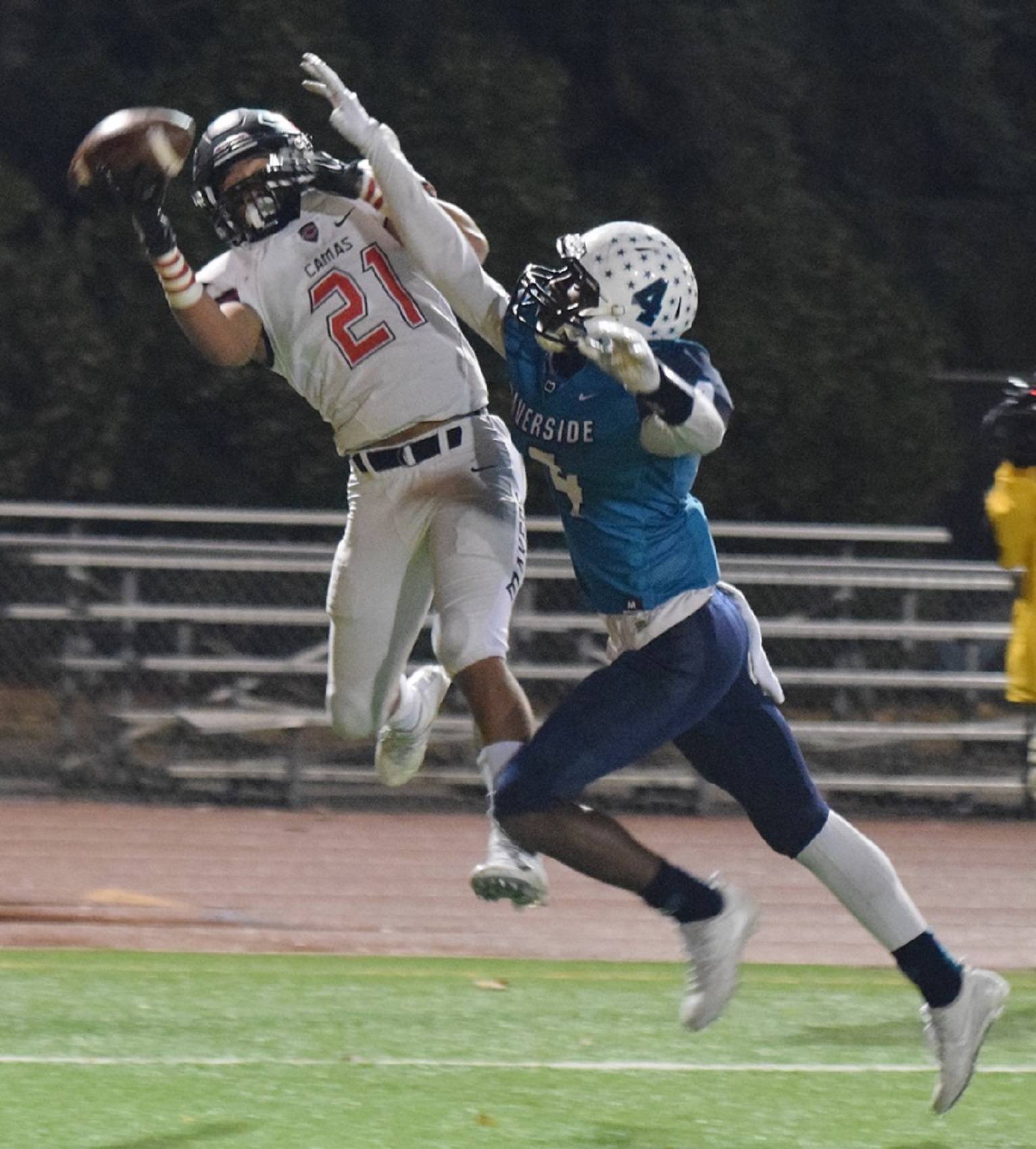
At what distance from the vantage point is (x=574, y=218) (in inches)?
614

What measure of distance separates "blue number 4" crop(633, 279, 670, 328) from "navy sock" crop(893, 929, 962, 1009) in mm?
1540

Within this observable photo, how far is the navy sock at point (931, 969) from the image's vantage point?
5.19 meters

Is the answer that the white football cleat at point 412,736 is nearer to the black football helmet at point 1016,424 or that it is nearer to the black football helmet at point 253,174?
the black football helmet at point 253,174

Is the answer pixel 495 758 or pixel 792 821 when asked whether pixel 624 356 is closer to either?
pixel 792 821

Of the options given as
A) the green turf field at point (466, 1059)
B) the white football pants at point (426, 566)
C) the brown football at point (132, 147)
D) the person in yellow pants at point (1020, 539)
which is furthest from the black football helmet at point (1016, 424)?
the brown football at point (132, 147)

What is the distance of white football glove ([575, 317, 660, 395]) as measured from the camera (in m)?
4.77

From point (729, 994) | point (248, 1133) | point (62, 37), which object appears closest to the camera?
point (248, 1133)

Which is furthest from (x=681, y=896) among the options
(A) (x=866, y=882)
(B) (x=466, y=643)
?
(B) (x=466, y=643)

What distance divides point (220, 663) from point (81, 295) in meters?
4.07

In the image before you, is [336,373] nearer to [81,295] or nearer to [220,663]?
[220,663]

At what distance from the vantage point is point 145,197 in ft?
19.8

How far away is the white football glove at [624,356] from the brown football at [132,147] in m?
1.72

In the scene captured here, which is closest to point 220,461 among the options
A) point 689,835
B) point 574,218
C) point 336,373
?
point 574,218

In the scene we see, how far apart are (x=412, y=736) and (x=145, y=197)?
1.80 m
